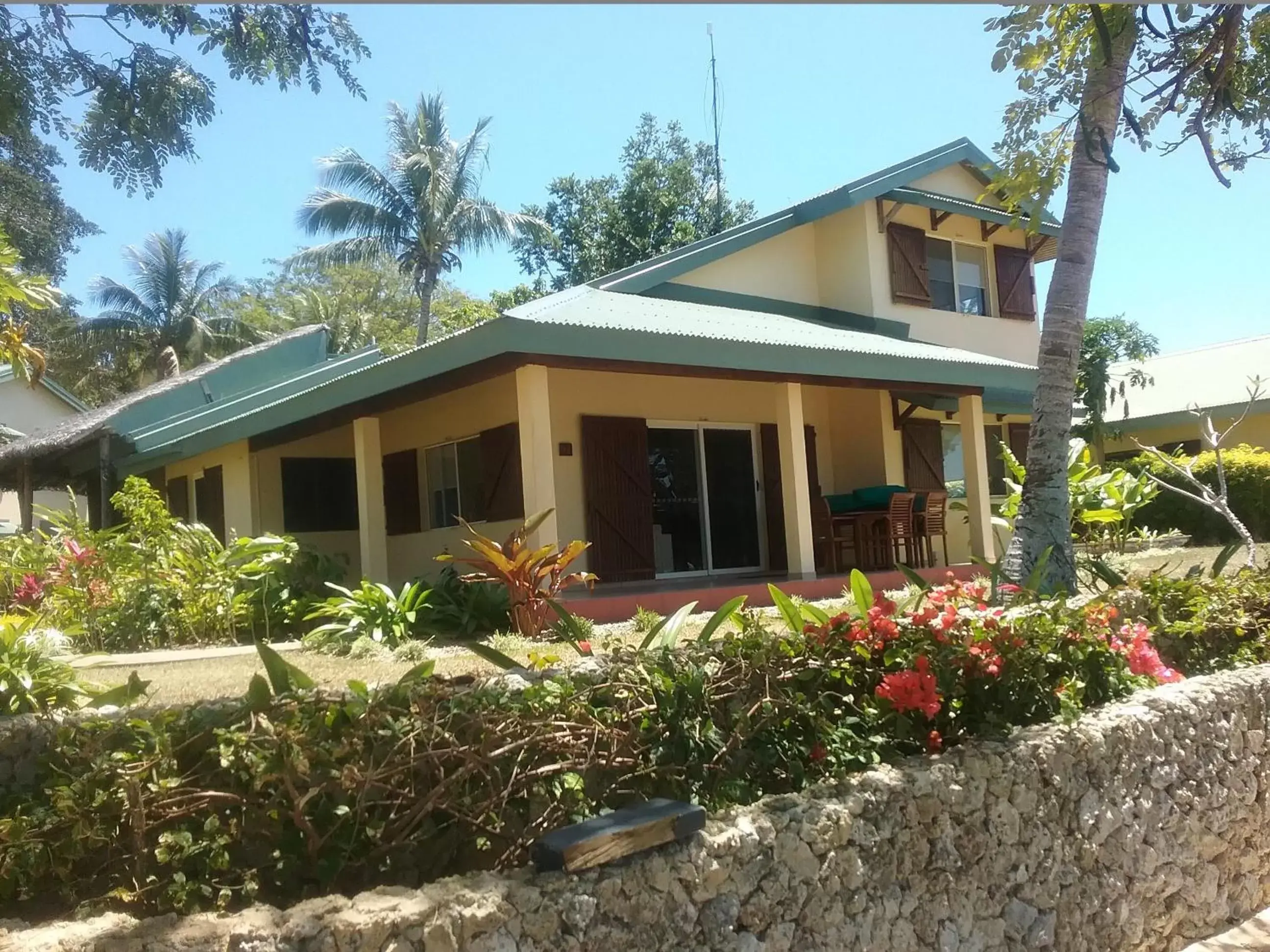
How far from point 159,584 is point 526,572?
361cm

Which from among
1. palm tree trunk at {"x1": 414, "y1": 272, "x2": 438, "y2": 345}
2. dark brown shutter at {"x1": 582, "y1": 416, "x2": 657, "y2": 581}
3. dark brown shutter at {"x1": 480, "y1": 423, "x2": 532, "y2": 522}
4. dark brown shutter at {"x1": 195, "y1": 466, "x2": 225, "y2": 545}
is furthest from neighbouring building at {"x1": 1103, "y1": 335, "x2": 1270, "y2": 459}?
palm tree trunk at {"x1": 414, "y1": 272, "x2": 438, "y2": 345}

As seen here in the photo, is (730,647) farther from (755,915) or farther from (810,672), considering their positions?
(755,915)

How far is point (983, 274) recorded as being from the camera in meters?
17.2

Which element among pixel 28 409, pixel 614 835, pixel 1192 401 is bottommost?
pixel 614 835

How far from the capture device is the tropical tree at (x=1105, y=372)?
21.6 m

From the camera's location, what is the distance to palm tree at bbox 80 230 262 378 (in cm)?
3641

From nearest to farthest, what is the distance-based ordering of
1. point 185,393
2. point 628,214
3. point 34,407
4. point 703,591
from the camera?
1. point 703,591
2. point 185,393
3. point 628,214
4. point 34,407

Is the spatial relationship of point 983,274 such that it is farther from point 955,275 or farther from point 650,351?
point 650,351

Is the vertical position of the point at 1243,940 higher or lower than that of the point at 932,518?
lower

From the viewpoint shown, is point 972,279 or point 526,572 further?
point 972,279

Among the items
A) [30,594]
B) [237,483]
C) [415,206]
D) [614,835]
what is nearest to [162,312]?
[415,206]

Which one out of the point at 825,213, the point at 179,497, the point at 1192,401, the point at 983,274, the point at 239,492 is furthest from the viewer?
the point at 1192,401

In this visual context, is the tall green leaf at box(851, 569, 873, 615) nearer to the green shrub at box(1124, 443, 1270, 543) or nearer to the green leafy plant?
the green leafy plant

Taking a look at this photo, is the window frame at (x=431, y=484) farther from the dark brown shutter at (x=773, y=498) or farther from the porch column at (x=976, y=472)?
the porch column at (x=976, y=472)
